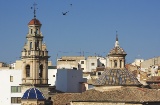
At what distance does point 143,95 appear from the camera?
39.2 meters

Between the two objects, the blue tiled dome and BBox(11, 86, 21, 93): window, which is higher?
A: BBox(11, 86, 21, 93): window

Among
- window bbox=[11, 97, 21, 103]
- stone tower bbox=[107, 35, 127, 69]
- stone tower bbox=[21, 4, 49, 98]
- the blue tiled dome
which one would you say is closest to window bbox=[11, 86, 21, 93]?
window bbox=[11, 97, 21, 103]

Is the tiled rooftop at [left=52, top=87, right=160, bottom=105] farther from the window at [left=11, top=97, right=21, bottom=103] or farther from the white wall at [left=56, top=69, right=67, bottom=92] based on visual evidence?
the white wall at [left=56, top=69, right=67, bottom=92]

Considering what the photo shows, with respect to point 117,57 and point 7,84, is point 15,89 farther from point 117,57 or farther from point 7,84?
point 117,57

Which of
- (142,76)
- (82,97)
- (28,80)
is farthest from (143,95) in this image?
(142,76)

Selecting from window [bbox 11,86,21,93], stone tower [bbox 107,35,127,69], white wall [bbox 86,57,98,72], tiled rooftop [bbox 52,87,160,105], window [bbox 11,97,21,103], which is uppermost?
white wall [bbox 86,57,98,72]

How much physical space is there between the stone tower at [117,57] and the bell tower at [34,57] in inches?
226

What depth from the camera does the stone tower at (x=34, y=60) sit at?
46.9 meters

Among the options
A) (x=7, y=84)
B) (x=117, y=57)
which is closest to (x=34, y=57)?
(x=7, y=84)

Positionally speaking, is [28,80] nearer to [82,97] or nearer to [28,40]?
[28,40]

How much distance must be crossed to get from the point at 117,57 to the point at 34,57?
671cm

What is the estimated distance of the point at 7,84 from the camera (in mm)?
51781

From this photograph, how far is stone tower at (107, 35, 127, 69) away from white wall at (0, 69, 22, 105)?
995 cm

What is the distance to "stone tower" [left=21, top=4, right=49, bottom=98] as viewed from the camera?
154 ft
